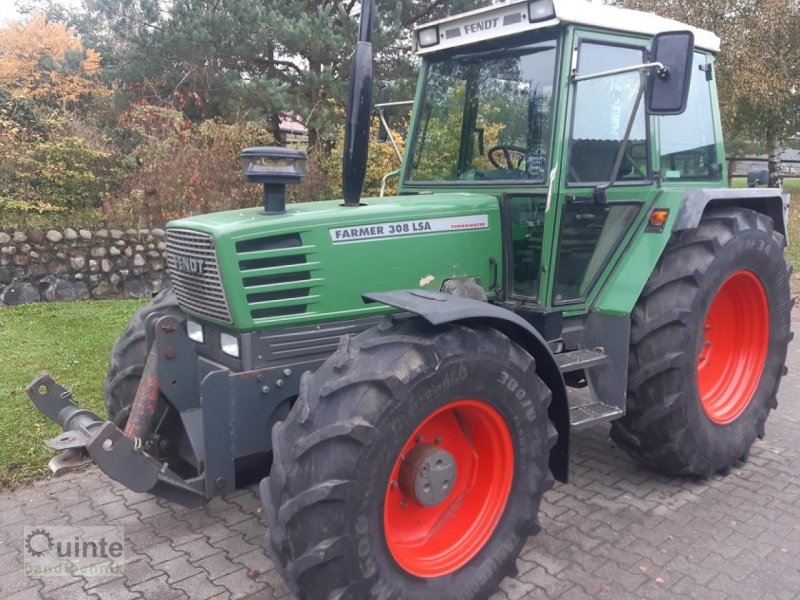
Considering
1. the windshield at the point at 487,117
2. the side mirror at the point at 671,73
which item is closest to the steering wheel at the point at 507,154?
the windshield at the point at 487,117

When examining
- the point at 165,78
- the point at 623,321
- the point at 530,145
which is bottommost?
the point at 623,321

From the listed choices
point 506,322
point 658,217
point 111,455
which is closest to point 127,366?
point 111,455

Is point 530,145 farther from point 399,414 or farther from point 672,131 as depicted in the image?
point 399,414

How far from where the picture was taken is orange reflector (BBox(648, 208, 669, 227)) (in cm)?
368

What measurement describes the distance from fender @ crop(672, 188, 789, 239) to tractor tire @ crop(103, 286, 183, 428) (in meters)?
2.76

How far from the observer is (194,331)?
10.7ft

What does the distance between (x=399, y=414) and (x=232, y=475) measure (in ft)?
2.90

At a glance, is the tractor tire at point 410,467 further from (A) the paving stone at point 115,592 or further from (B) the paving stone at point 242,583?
(A) the paving stone at point 115,592

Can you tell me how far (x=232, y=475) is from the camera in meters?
2.89

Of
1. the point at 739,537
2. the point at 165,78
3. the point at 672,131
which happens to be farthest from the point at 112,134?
the point at 739,537

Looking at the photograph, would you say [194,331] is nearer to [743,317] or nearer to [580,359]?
[580,359]

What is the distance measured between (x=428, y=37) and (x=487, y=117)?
1.92 feet

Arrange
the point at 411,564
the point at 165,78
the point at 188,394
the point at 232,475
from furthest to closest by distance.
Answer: the point at 165,78
the point at 188,394
the point at 232,475
the point at 411,564

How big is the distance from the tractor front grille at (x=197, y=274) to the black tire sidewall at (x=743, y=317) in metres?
2.42
